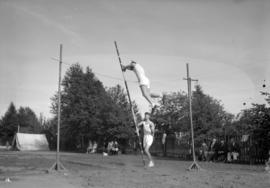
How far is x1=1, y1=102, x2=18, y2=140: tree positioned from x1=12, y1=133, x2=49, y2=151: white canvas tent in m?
40.4

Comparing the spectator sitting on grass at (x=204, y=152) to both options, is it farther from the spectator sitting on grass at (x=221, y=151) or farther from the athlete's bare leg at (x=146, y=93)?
the athlete's bare leg at (x=146, y=93)

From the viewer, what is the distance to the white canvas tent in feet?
148

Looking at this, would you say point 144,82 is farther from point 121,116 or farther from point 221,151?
point 121,116

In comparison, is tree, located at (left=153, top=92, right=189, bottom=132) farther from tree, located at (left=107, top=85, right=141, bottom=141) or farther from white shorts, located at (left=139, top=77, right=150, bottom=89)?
white shorts, located at (left=139, top=77, right=150, bottom=89)

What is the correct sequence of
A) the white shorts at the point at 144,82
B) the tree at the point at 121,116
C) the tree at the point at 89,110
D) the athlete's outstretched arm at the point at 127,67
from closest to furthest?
1. the white shorts at the point at 144,82
2. the athlete's outstretched arm at the point at 127,67
3. the tree at the point at 121,116
4. the tree at the point at 89,110

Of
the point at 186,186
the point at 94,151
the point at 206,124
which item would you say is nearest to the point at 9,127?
the point at 94,151

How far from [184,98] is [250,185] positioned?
26.9 m

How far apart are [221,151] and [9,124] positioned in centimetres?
7574

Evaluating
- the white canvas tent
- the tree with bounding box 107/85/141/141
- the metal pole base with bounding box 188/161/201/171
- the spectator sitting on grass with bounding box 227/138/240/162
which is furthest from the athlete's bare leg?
the white canvas tent

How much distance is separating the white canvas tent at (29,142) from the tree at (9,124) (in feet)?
133

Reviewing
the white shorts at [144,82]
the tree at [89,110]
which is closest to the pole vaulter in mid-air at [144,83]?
the white shorts at [144,82]

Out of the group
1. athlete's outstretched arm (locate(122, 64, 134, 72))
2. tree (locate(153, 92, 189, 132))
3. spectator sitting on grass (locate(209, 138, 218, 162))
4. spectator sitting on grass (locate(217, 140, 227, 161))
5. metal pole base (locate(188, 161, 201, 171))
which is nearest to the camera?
metal pole base (locate(188, 161, 201, 171))

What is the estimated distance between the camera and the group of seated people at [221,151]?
827 inches

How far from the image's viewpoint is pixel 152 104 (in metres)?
12.7
